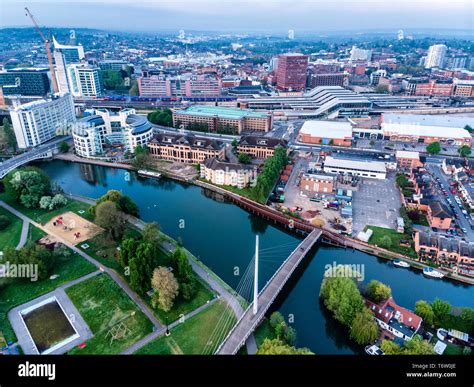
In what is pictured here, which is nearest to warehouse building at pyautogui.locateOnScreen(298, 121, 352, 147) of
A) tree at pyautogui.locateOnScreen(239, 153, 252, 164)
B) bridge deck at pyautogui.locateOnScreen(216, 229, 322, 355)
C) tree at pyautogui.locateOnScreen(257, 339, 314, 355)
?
tree at pyautogui.locateOnScreen(239, 153, 252, 164)

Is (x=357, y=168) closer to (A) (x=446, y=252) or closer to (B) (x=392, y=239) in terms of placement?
(B) (x=392, y=239)

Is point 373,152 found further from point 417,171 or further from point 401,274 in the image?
point 401,274

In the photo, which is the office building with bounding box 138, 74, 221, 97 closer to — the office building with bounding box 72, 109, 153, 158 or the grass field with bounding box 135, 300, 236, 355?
the office building with bounding box 72, 109, 153, 158

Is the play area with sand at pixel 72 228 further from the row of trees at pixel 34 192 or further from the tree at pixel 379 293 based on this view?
the tree at pixel 379 293

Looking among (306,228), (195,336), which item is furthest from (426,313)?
(195,336)

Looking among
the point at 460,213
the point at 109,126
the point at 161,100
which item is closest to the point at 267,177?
the point at 460,213
